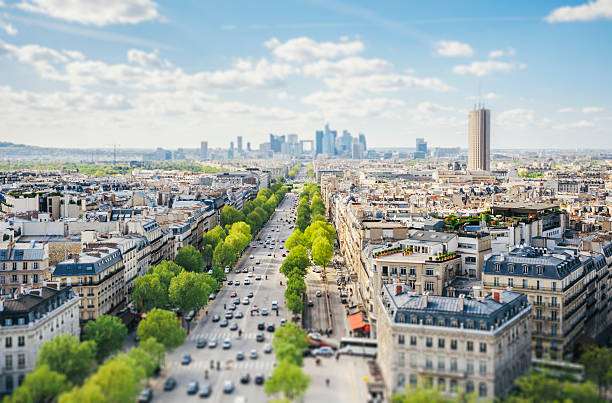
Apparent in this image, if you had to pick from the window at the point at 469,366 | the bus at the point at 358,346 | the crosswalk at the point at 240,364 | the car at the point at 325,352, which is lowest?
the crosswalk at the point at 240,364

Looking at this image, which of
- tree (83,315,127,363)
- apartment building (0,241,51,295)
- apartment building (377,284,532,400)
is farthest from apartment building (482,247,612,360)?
apartment building (0,241,51,295)

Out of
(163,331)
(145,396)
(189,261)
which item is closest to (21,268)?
(163,331)

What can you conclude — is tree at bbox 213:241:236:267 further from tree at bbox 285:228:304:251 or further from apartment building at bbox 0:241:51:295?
apartment building at bbox 0:241:51:295

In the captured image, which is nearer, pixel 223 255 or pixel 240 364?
pixel 240 364

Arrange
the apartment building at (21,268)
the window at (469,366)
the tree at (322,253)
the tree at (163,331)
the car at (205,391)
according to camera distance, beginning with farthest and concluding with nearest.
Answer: the tree at (322,253) < the apartment building at (21,268) < the tree at (163,331) < the car at (205,391) < the window at (469,366)

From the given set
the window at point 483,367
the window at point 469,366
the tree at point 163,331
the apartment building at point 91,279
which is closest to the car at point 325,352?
the tree at point 163,331

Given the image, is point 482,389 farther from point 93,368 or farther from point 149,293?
point 149,293

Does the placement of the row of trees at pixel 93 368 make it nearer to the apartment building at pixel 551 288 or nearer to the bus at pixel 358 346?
the bus at pixel 358 346
